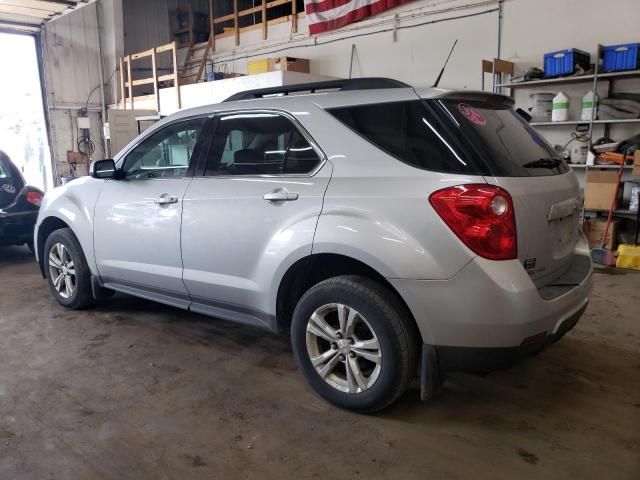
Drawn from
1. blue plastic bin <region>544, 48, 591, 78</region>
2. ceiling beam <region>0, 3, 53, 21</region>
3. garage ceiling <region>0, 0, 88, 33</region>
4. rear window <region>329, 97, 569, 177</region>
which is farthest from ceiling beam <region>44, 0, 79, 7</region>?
rear window <region>329, 97, 569, 177</region>

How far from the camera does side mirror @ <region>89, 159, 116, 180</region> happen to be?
3.38 m

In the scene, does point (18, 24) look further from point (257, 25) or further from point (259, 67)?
point (259, 67)

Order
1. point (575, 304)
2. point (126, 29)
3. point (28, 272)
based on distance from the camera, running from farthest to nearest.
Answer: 1. point (126, 29)
2. point (28, 272)
3. point (575, 304)

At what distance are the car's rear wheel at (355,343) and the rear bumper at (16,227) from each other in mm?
4465

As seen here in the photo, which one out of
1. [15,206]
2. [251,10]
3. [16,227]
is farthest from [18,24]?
[16,227]

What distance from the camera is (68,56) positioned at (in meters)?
11.3

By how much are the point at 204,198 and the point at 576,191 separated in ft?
6.49

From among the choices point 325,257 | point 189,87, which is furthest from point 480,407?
point 189,87

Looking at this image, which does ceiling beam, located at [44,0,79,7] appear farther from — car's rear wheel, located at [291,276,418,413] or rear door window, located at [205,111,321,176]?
car's rear wheel, located at [291,276,418,413]

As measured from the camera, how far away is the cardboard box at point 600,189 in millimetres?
5844

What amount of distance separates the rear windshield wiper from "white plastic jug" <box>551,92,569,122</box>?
4.41m

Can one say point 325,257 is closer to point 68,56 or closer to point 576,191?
point 576,191

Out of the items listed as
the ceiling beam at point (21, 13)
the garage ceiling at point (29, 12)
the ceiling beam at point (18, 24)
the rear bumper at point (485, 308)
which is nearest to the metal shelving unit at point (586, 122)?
the rear bumper at point (485, 308)

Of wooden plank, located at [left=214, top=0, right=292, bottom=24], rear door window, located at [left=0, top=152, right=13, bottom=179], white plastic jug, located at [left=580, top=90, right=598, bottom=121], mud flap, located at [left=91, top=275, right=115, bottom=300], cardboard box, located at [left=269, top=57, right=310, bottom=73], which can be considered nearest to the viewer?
mud flap, located at [left=91, top=275, right=115, bottom=300]
